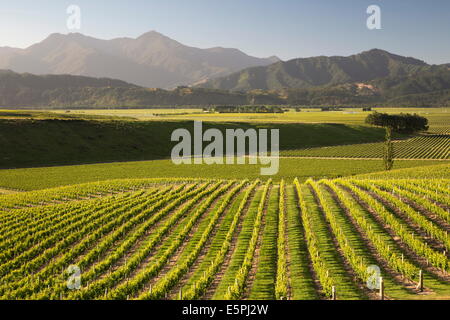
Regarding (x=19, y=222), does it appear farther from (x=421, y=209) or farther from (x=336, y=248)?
(x=421, y=209)

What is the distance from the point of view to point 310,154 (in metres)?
113

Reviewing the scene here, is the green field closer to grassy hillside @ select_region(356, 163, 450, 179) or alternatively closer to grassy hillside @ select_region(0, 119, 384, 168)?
grassy hillside @ select_region(356, 163, 450, 179)

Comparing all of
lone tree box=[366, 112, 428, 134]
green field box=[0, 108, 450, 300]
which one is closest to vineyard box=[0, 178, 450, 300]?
green field box=[0, 108, 450, 300]

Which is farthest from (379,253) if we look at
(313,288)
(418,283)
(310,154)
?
(310,154)

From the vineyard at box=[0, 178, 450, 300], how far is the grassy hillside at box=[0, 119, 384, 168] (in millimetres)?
52955

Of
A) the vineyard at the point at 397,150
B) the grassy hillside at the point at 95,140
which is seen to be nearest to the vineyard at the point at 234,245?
the grassy hillside at the point at 95,140

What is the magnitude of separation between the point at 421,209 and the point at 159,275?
25.8m

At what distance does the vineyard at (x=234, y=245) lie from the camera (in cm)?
2142

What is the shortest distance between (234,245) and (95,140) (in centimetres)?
9486

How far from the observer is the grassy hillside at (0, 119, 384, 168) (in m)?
98.6

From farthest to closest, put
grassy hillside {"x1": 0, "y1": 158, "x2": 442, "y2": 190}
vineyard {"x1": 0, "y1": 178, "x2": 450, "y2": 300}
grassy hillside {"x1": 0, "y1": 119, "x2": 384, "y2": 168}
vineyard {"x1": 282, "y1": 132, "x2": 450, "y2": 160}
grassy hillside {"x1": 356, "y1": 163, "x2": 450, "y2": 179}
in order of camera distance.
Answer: vineyard {"x1": 282, "y1": 132, "x2": 450, "y2": 160}, grassy hillside {"x1": 0, "y1": 119, "x2": 384, "y2": 168}, grassy hillside {"x1": 0, "y1": 158, "x2": 442, "y2": 190}, grassy hillside {"x1": 356, "y1": 163, "x2": 450, "y2": 179}, vineyard {"x1": 0, "y1": 178, "x2": 450, "y2": 300}

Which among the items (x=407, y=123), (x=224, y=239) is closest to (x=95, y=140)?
(x=224, y=239)
